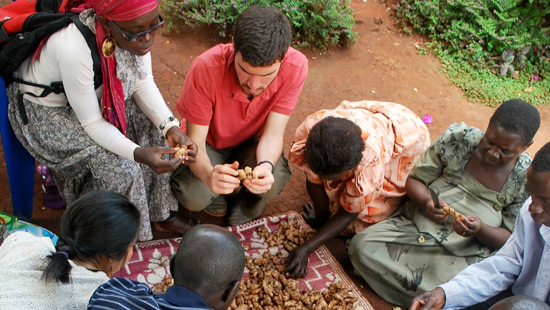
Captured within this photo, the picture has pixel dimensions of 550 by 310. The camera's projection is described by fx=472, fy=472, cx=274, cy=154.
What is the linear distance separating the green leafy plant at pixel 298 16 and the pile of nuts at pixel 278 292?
8.77ft

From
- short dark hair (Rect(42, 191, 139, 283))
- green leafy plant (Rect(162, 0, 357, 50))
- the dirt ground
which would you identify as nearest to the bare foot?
the dirt ground

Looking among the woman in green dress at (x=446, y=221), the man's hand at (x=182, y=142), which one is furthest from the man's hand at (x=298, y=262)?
the man's hand at (x=182, y=142)

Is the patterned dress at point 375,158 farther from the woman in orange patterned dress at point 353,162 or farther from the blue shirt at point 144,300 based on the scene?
the blue shirt at point 144,300

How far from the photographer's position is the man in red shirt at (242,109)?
244cm

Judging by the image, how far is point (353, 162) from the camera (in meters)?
2.62

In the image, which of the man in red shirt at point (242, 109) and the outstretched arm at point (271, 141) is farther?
the outstretched arm at point (271, 141)

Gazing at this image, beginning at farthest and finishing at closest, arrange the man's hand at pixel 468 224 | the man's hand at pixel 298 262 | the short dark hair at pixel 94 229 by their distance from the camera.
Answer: the man's hand at pixel 298 262 → the man's hand at pixel 468 224 → the short dark hair at pixel 94 229

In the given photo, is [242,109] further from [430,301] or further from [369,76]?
[369,76]

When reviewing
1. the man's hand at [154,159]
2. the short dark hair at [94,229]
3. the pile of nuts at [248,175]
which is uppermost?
the short dark hair at [94,229]

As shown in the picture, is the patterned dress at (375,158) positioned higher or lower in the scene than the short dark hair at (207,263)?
lower

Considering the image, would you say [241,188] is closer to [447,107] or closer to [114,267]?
[114,267]

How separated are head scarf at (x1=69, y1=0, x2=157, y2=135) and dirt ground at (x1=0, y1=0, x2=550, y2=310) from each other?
162cm

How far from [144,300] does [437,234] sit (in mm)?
2001

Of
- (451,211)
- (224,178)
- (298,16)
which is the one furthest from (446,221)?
(298,16)
